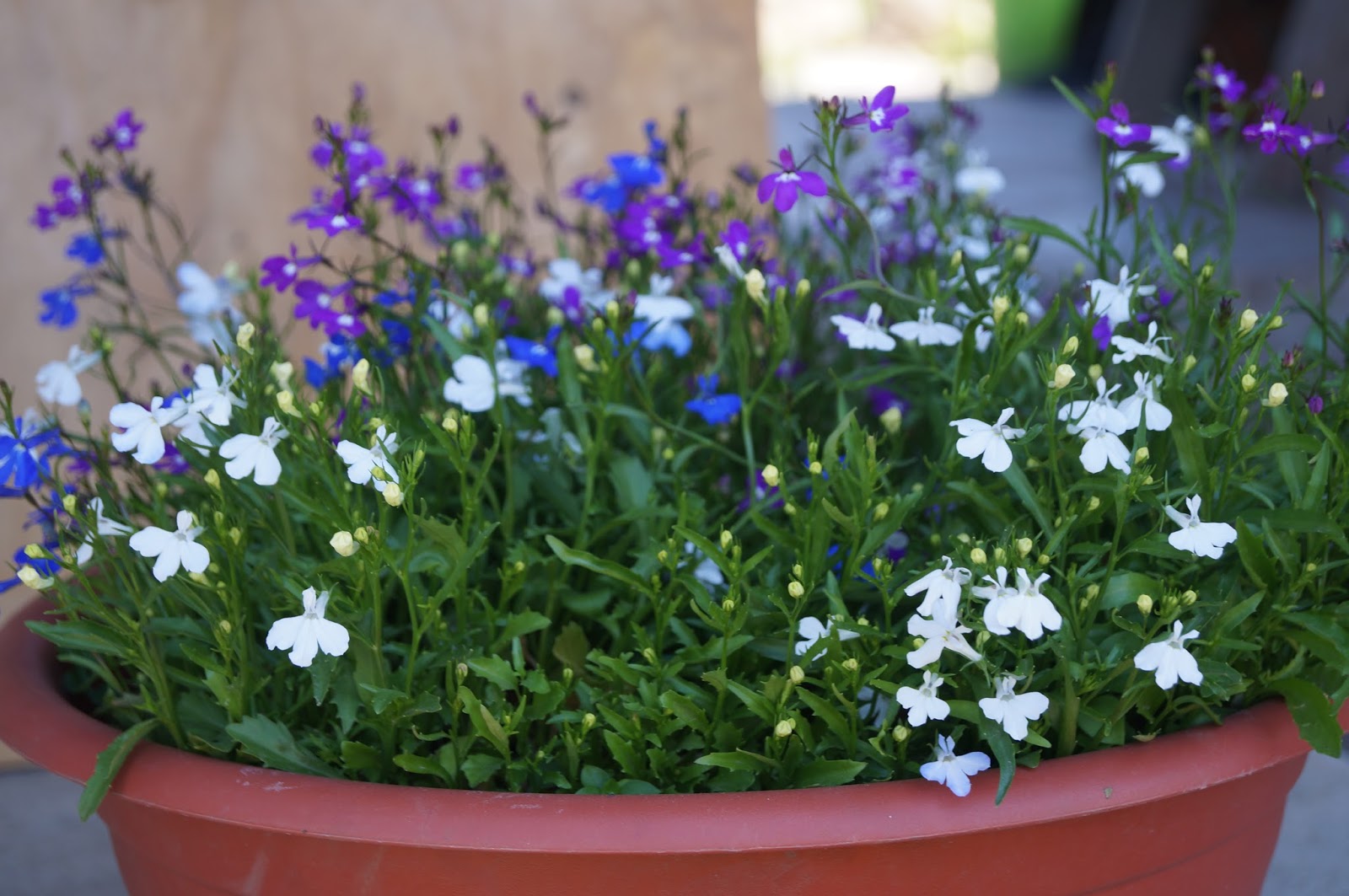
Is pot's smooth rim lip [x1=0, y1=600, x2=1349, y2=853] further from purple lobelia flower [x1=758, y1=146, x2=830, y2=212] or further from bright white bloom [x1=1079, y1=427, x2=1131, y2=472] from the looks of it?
purple lobelia flower [x1=758, y1=146, x2=830, y2=212]

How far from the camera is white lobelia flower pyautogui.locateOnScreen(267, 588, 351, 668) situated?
2.37ft

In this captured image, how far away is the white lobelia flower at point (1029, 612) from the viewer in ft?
2.30

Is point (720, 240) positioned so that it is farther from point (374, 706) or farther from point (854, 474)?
point (374, 706)

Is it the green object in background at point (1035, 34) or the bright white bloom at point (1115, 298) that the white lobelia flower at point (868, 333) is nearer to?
the bright white bloom at point (1115, 298)

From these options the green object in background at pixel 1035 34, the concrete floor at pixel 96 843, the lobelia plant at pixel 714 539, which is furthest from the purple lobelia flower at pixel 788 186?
the green object in background at pixel 1035 34

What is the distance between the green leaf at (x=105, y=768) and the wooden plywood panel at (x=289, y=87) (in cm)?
98

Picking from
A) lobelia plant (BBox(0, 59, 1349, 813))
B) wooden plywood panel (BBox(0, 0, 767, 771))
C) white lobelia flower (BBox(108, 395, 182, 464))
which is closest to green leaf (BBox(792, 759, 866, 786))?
lobelia plant (BBox(0, 59, 1349, 813))

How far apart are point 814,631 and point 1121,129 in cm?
46

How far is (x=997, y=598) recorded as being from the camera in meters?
0.72

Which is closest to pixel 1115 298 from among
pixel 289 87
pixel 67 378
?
pixel 67 378

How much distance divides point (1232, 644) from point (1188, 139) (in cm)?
60

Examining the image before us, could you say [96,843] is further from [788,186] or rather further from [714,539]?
[788,186]

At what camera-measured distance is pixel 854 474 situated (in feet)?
2.76

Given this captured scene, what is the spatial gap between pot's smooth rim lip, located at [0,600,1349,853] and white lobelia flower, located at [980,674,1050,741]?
5cm
